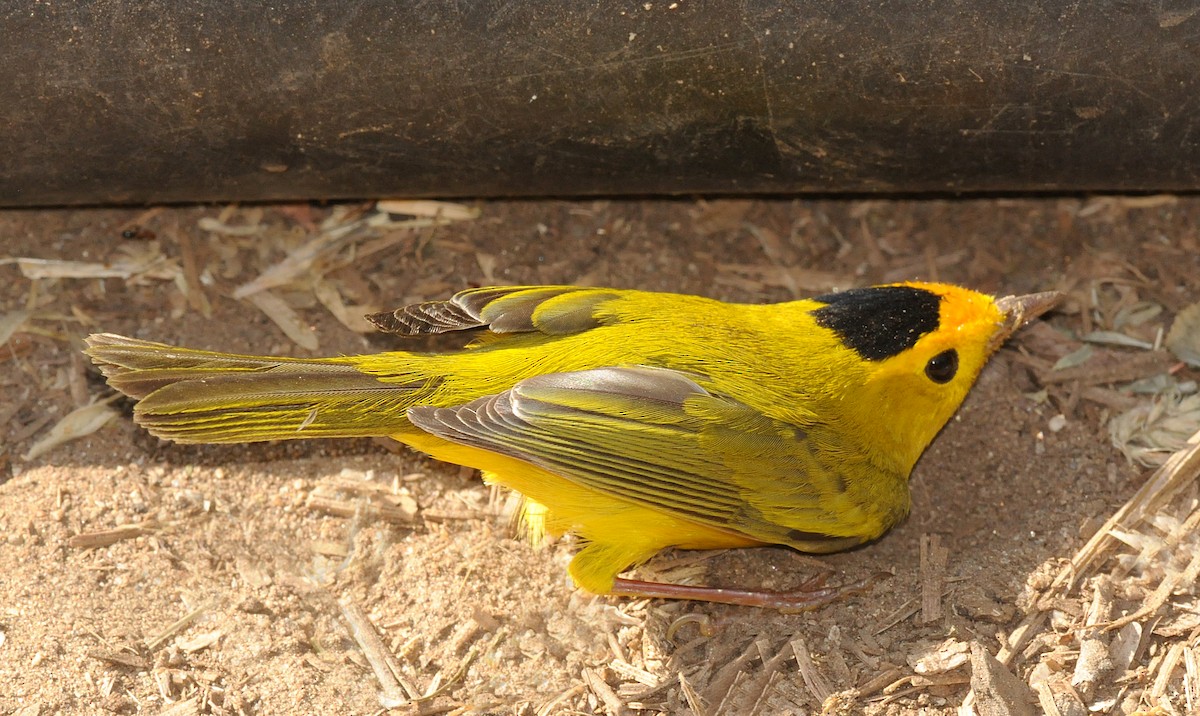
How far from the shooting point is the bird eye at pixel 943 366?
4.48 m

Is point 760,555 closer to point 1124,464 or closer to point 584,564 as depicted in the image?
point 584,564

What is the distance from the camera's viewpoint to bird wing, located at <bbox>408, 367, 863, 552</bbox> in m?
3.96

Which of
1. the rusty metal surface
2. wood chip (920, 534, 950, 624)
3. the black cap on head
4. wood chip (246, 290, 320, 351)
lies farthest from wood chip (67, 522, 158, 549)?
wood chip (920, 534, 950, 624)

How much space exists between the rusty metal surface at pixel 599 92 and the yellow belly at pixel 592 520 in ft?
3.82

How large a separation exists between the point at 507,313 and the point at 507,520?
33.6 inches

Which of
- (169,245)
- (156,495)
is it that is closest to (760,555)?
(156,495)

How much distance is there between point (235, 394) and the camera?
409 centimetres

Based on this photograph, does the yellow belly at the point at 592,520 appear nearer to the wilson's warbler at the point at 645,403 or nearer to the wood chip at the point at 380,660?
the wilson's warbler at the point at 645,403

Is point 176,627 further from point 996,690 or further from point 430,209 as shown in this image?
point 996,690

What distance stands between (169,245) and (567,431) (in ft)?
7.83

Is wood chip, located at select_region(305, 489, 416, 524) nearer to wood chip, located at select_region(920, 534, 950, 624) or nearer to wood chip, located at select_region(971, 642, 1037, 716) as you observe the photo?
wood chip, located at select_region(920, 534, 950, 624)

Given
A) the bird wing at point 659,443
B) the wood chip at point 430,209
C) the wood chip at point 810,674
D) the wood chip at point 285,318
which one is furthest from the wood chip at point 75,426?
the wood chip at point 810,674

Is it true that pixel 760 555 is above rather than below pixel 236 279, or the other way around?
below

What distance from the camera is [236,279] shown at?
17.5 feet
